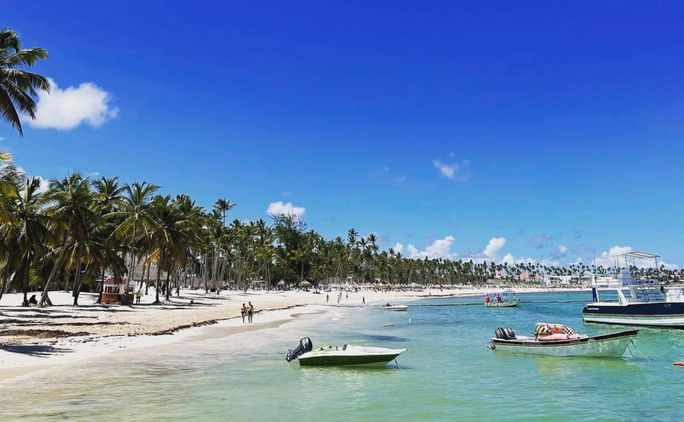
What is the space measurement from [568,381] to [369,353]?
8305 millimetres

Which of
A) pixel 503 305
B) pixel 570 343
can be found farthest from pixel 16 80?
pixel 503 305

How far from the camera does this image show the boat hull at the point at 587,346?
71.6 feet

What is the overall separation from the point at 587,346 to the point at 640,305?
21543 millimetres

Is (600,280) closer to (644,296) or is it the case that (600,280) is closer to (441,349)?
(644,296)

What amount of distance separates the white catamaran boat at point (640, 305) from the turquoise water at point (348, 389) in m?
14.1

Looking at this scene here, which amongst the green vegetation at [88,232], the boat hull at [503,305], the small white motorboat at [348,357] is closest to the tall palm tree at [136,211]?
the green vegetation at [88,232]

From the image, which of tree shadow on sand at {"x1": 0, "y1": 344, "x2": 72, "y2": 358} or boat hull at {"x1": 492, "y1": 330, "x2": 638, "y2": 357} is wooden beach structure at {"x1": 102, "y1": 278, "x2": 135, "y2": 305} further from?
boat hull at {"x1": 492, "y1": 330, "x2": 638, "y2": 357}

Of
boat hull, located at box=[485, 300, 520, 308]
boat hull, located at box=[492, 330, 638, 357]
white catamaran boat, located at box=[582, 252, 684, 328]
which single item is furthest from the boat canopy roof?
boat hull, located at box=[485, 300, 520, 308]

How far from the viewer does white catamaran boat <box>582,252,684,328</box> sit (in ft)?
→ 122

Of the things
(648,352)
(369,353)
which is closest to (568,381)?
(369,353)

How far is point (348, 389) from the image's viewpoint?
16562mm

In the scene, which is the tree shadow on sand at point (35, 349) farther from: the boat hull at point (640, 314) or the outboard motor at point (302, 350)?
the boat hull at point (640, 314)

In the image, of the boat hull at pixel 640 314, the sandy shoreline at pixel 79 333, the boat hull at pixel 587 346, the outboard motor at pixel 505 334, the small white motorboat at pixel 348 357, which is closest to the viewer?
the sandy shoreline at pixel 79 333

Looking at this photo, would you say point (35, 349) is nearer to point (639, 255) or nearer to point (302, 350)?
point (302, 350)
